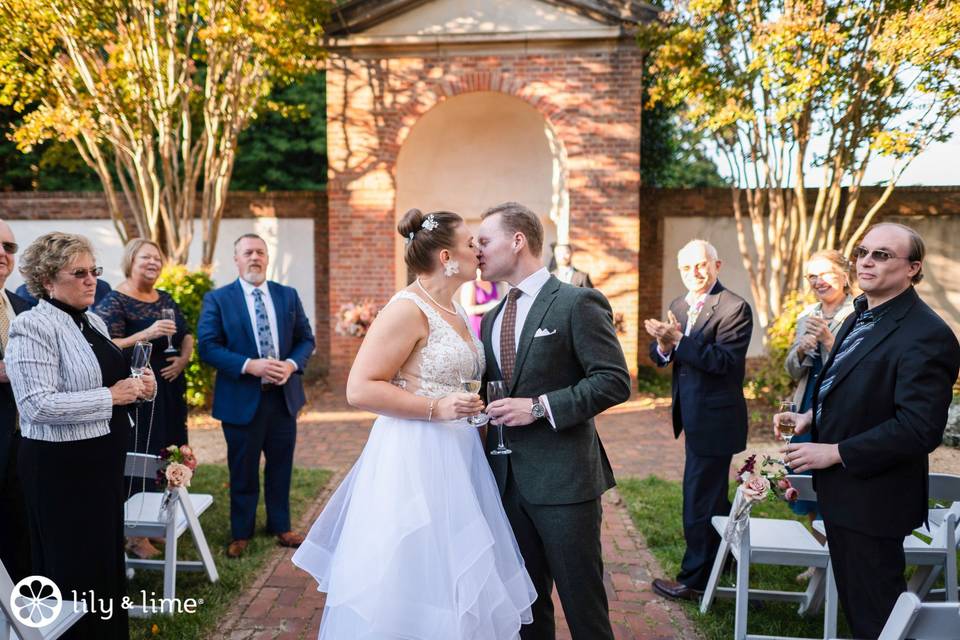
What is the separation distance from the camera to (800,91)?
316 inches

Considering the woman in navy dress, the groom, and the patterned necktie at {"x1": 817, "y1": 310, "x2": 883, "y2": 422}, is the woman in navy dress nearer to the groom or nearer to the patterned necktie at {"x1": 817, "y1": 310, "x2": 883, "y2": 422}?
the groom

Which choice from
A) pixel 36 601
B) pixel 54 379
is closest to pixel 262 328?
pixel 54 379

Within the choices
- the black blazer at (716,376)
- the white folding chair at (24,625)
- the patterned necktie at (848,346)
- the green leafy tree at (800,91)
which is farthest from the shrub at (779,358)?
the white folding chair at (24,625)

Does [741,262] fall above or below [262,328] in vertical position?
above

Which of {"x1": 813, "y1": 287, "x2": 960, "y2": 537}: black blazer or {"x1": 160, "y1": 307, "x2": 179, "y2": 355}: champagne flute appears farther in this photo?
{"x1": 160, "y1": 307, "x2": 179, "y2": 355}: champagne flute

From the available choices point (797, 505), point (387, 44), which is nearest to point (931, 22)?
point (797, 505)

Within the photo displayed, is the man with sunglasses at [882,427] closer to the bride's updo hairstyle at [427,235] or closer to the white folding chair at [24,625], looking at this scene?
the bride's updo hairstyle at [427,235]

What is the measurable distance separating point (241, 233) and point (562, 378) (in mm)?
9796

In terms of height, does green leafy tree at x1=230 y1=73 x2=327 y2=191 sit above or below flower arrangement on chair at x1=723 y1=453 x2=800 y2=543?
above

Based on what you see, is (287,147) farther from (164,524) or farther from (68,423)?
(68,423)

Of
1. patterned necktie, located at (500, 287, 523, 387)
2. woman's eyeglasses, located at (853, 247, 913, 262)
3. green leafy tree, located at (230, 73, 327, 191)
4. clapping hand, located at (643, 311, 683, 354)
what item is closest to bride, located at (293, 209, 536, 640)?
patterned necktie, located at (500, 287, 523, 387)

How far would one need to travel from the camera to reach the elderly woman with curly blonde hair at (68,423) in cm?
282

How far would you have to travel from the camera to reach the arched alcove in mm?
11359

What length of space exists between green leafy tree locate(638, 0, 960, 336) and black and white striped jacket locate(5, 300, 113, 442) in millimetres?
7938
